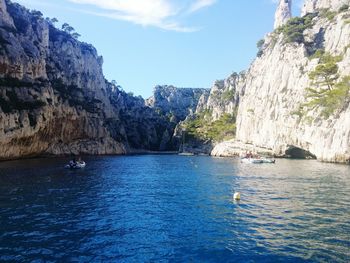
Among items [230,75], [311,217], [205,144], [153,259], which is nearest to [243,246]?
[153,259]

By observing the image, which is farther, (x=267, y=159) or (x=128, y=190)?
(x=267, y=159)

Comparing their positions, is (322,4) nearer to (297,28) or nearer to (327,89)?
(297,28)

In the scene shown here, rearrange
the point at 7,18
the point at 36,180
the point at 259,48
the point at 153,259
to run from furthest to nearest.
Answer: the point at 259,48
the point at 7,18
the point at 36,180
the point at 153,259

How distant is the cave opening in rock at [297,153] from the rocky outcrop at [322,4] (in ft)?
166

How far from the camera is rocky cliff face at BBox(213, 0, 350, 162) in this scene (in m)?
76.1

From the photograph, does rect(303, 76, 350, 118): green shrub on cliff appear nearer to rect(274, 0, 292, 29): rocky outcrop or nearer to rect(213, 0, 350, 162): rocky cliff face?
rect(213, 0, 350, 162): rocky cliff face

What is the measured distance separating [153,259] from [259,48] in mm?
147593

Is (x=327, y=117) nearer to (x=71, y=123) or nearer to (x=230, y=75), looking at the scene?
(x=71, y=123)

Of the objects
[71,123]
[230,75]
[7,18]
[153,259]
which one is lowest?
[153,259]

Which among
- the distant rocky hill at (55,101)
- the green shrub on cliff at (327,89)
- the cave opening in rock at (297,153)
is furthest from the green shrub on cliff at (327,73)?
the distant rocky hill at (55,101)

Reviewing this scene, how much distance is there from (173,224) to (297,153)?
8515cm

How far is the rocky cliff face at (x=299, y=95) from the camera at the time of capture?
2995 inches

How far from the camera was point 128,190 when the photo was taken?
38.7 metres

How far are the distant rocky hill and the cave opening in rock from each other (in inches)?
2688
